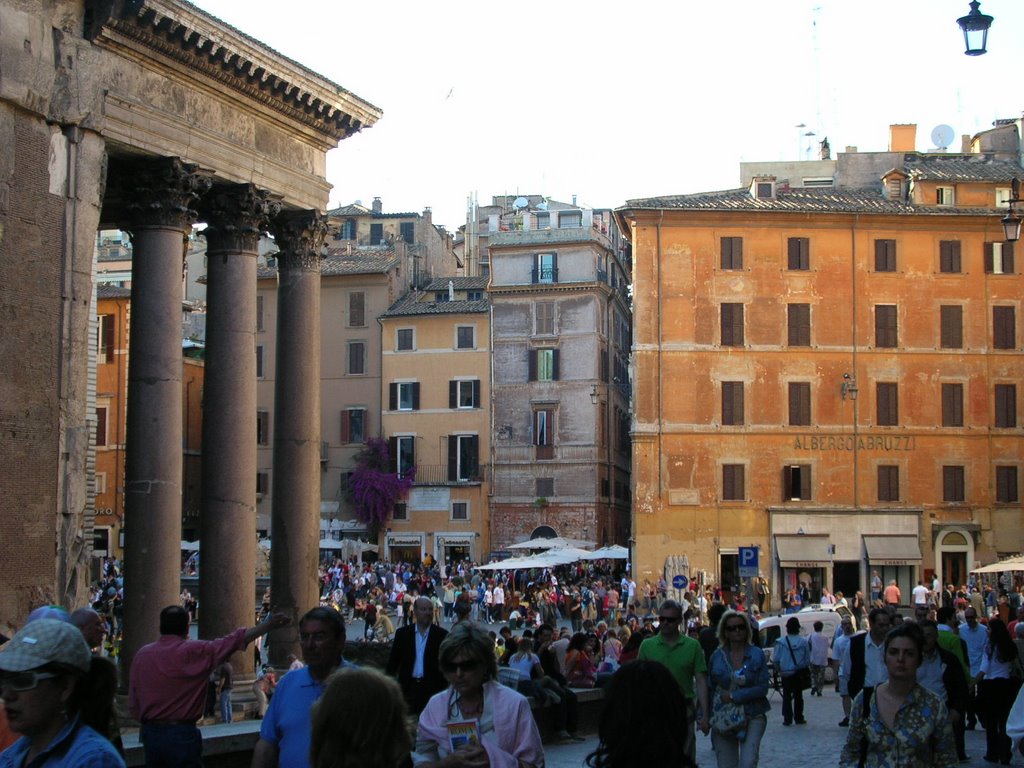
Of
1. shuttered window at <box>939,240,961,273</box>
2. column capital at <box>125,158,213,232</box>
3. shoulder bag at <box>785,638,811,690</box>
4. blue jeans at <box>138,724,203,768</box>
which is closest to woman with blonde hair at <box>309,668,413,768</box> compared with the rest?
blue jeans at <box>138,724,203,768</box>

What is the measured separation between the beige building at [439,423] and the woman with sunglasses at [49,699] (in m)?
56.1

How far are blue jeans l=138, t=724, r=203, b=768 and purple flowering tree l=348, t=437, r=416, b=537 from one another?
52249mm

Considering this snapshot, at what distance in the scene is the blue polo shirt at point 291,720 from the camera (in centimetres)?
676

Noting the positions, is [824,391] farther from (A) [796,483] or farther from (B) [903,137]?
(B) [903,137]

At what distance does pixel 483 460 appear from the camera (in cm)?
6116

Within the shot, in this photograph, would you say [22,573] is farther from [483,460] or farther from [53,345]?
[483,460]

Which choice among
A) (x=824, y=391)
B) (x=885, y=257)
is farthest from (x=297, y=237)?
(x=885, y=257)

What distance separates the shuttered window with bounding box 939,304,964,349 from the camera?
48.6 metres

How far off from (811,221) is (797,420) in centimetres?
625

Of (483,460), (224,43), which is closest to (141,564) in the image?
(224,43)

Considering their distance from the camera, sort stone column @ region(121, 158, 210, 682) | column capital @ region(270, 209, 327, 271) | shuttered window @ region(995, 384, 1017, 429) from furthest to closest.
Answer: shuttered window @ region(995, 384, 1017, 429) < column capital @ region(270, 209, 327, 271) < stone column @ region(121, 158, 210, 682)

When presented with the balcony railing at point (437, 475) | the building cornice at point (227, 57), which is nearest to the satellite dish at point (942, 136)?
the balcony railing at point (437, 475)

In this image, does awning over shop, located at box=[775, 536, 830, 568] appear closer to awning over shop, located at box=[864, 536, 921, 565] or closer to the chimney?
awning over shop, located at box=[864, 536, 921, 565]

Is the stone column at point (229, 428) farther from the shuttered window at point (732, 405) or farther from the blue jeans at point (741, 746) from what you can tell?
the shuttered window at point (732, 405)
